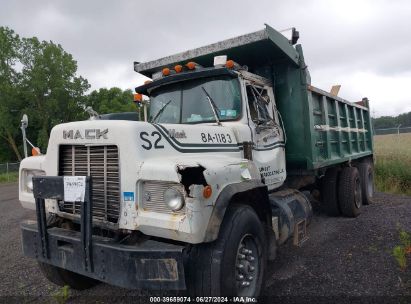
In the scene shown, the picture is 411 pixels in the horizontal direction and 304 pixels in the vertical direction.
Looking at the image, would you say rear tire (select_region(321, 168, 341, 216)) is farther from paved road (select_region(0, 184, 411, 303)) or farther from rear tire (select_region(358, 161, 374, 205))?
rear tire (select_region(358, 161, 374, 205))

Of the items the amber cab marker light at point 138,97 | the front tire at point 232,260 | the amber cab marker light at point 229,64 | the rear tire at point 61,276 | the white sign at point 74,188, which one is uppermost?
the amber cab marker light at point 229,64

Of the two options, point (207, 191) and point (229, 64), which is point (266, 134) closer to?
point (229, 64)

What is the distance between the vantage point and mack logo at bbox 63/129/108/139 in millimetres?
3186

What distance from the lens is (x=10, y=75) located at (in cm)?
3594

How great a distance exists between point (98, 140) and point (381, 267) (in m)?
3.66

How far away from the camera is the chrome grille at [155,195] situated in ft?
9.50

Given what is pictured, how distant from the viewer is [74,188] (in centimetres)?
307

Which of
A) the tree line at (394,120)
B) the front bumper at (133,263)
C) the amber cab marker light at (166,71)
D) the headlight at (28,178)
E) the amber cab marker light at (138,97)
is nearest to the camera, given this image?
the front bumper at (133,263)

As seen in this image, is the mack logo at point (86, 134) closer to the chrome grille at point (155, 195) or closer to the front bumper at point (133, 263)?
the chrome grille at point (155, 195)

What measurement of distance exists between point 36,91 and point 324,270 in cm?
3623

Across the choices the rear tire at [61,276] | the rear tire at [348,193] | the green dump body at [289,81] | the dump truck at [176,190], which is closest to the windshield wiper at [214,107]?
the dump truck at [176,190]

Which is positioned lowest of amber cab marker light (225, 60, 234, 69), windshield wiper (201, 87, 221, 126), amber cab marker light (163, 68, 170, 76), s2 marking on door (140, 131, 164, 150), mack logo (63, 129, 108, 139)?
s2 marking on door (140, 131, 164, 150)

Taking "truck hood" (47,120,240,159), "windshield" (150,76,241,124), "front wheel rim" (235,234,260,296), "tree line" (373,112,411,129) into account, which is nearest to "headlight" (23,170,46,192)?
"truck hood" (47,120,240,159)

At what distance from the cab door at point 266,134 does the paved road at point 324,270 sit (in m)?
1.13
